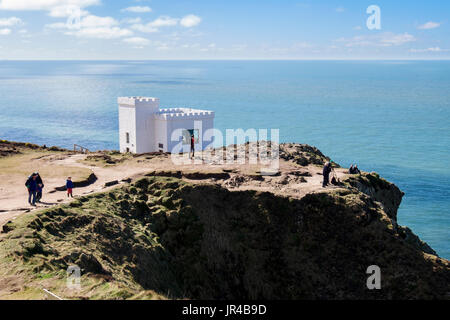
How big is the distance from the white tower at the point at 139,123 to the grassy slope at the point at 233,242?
2314 centimetres

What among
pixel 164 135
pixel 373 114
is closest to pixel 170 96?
pixel 373 114

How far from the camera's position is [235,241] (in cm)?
2377

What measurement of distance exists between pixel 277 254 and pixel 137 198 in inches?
319

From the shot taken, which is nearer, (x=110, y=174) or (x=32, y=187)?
(x=32, y=187)

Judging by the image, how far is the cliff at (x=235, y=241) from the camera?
19312mm

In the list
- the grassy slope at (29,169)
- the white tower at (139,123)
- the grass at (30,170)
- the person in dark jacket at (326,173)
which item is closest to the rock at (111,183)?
the grassy slope at (29,169)

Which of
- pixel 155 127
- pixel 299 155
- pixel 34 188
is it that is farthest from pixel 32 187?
pixel 155 127

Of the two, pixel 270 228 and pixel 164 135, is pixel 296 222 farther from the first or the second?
pixel 164 135

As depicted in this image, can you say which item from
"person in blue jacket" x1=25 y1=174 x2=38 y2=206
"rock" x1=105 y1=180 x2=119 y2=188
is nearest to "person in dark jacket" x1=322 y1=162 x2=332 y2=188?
"rock" x1=105 y1=180 x2=119 y2=188

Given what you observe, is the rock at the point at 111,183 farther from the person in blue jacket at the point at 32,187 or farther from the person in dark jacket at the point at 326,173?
the person in dark jacket at the point at 326,173

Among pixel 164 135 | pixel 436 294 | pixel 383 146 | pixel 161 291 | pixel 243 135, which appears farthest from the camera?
pixel 243 135

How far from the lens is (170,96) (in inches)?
6624

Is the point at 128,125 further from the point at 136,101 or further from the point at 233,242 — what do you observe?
the point at 233,242

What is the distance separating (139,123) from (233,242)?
28.2 m
